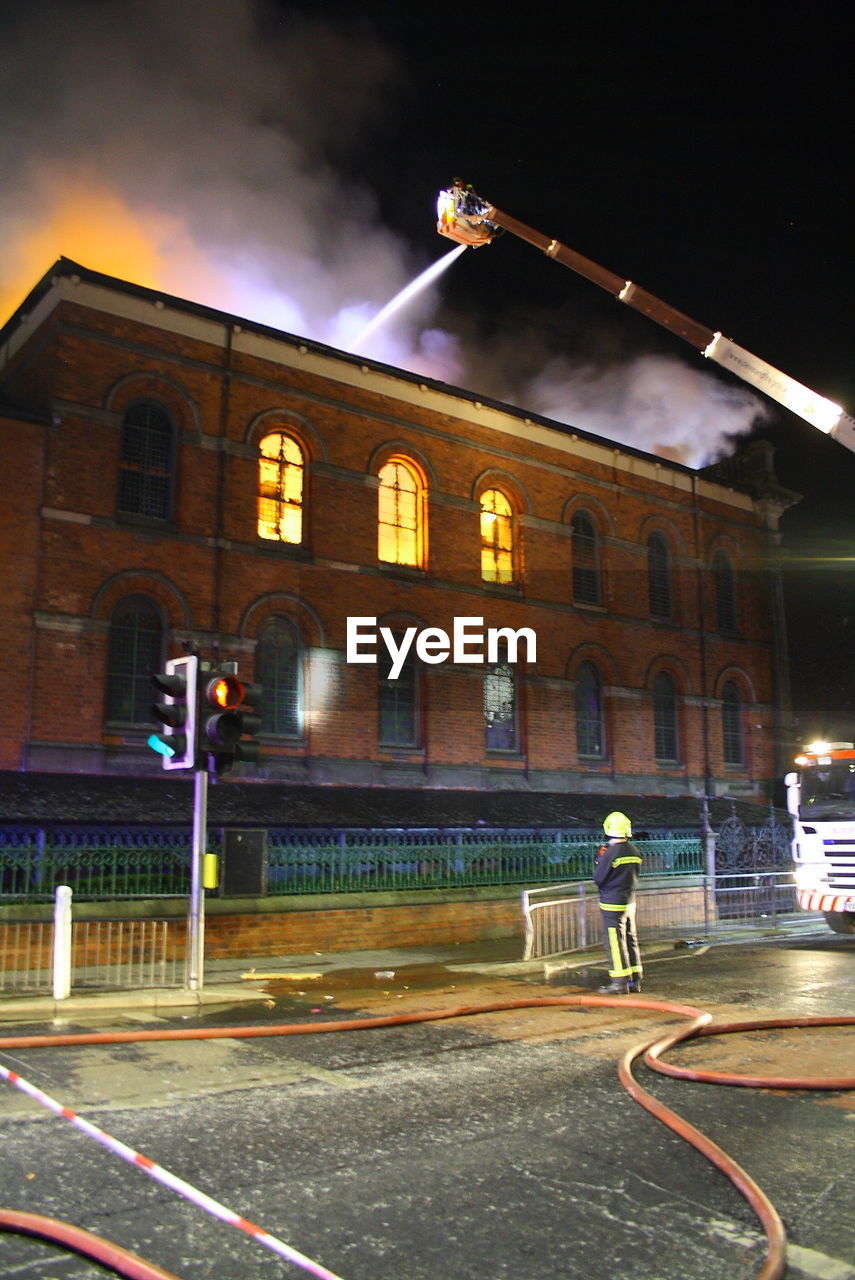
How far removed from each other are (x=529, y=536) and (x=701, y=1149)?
2091 cm

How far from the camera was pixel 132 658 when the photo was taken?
18859 millimetres

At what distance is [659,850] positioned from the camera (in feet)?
65.0

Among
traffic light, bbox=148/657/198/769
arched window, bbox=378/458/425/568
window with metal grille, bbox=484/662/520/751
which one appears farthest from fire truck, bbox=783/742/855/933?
traffic light, bbox=148/657/198/769

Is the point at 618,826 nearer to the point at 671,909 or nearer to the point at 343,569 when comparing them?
the point at 671,909

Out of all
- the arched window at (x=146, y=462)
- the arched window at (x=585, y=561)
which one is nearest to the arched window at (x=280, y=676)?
the arched window at (x=146, y=462)

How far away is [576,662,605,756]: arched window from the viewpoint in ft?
85.8

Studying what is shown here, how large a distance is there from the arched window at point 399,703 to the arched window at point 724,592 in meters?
11.2

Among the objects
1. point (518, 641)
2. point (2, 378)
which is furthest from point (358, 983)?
point (2, 378)

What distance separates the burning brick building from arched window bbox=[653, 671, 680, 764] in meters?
0.08

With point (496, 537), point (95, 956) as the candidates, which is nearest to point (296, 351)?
point (496, 537)

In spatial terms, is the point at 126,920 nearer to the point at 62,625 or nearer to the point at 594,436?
the point at 62,625

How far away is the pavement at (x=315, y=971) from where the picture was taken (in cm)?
1035

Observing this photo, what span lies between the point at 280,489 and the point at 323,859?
8.91 metres

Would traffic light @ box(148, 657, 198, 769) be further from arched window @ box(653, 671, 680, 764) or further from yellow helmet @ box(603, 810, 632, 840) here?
arched window @ box(653, 671, 680, 764)
